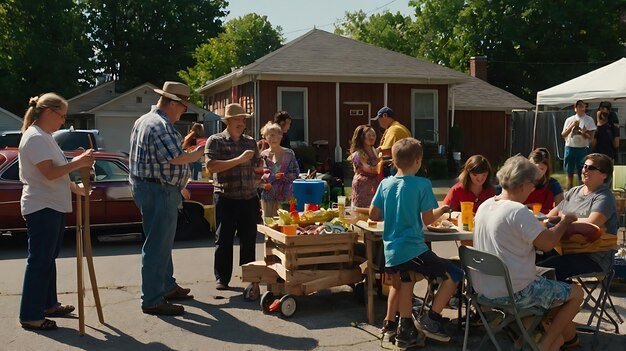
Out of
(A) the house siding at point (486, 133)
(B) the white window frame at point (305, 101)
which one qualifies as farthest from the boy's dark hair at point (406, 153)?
(A) the house siding at point (486, 133)

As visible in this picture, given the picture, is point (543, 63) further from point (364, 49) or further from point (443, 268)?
point (443, 268)

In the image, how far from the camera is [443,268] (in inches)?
200

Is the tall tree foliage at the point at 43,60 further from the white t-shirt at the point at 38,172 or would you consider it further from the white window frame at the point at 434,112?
the white t-shirt at the point at 38,172

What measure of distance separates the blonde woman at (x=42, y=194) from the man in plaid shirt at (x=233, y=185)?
1.50 metres

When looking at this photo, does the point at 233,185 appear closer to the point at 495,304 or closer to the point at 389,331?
the point at 389,331

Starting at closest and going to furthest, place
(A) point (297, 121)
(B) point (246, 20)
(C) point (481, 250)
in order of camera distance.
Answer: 1. (C) point (481, 250)
2. (A) point (297, 121)
3. (B) point (246, 20)

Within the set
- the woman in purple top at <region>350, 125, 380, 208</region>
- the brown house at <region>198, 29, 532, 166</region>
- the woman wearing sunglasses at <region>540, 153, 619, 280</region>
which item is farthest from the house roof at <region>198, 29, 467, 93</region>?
the woman wearing sunglasses at <region>540, 153, 619, 280</region>

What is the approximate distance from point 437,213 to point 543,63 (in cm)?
3497

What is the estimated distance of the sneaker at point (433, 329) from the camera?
507cm

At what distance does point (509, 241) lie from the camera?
179 inches

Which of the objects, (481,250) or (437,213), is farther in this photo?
(437,213)

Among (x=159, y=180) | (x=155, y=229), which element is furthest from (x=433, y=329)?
(x=159, y=180)

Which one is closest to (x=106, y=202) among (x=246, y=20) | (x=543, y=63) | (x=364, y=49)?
(x=364, y=49)

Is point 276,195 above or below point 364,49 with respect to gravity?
below
